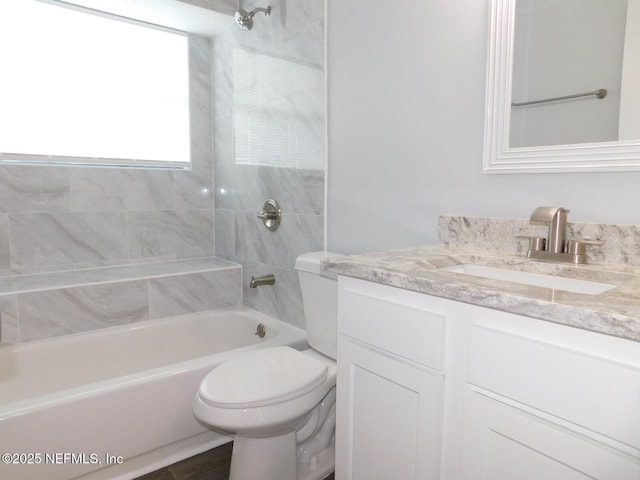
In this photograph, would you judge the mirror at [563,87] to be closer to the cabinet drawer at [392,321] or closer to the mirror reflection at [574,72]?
the mirror reflection at [574,72]

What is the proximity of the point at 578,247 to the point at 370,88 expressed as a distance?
103cm

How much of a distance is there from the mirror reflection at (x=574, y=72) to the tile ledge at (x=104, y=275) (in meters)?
1.89

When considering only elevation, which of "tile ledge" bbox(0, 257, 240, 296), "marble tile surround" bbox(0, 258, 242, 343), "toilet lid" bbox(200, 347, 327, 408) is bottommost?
"toilet lid" bbox(200, 347, 327, 408)

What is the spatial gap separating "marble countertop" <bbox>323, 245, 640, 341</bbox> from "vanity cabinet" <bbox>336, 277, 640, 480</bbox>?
33 mm

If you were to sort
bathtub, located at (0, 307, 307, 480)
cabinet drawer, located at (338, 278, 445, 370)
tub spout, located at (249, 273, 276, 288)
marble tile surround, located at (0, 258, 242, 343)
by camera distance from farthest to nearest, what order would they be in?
tub spout, located at (249, 273, 276, 288) < marble tile surround, located at (0, 258, 242, 343) < bathtub, located at (0, 307, 307, 480) < cabinet drawer, located at (338, 278, 445, 370)

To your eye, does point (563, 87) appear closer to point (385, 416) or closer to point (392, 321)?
point (392, 321)

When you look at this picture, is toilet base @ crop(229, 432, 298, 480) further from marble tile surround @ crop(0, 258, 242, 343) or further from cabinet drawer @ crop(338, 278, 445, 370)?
marble tile surround @ crop(0, 258, 242, 343)

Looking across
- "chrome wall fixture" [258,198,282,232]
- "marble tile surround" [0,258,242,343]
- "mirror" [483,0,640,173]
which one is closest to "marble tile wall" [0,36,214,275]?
"marble tile surround" [0,258,242,343]

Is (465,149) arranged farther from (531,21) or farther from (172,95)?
(172,95)

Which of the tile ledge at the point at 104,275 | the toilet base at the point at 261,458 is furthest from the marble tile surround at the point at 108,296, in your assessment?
the toilet base at the point at 261,458

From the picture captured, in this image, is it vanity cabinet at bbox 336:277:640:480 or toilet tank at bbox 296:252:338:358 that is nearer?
vanity cabinet at bbox 336:277:640:480

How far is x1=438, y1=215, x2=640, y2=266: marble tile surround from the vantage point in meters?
1.07

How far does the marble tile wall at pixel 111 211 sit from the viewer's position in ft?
7.52

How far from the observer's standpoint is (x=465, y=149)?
144 cm
